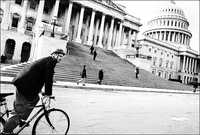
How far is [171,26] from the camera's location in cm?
11262

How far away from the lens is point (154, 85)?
105ft

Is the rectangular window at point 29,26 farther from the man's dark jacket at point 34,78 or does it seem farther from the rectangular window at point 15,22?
the man's dark jacket at point 34,78

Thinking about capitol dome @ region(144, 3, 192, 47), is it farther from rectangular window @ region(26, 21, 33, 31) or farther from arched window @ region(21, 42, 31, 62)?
arched window @ region(21, 42, 31, 62)

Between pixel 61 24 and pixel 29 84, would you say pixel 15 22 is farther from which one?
pixel 29 84

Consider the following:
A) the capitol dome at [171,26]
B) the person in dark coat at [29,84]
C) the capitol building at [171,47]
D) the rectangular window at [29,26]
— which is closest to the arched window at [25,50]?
the rectangular window at [29,26]

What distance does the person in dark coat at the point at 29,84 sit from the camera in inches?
161

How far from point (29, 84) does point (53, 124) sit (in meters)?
1.19

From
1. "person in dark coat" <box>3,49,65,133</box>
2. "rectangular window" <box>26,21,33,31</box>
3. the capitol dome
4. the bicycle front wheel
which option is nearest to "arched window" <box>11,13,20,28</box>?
"rectangular window" <box>26,21,33,31</box>

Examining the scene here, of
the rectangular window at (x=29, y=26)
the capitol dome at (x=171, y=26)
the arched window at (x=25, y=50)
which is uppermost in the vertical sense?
the capitol dome at (x=171, y=26)

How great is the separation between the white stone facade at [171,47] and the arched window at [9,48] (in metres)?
47.5

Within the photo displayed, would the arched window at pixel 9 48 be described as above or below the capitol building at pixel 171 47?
below

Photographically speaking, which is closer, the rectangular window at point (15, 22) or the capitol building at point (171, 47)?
the rectangular window at point (15, 22)

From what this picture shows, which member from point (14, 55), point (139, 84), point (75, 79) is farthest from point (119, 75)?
point (14, 55)

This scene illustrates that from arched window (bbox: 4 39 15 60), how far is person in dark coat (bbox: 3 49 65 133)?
35107 millimetres
